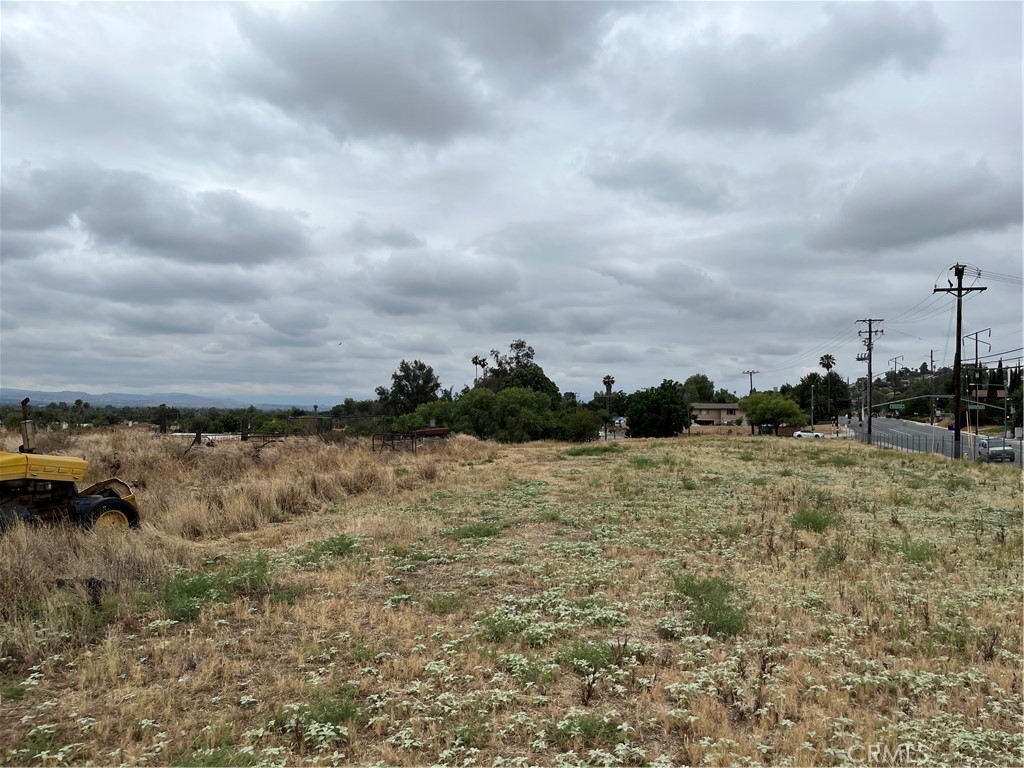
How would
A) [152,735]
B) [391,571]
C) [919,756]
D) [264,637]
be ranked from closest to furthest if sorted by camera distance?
[919,756]
[152,735]
[264,637]
[391,571]

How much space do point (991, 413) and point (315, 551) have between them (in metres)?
140

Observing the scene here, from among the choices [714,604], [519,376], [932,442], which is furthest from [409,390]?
[714,604]

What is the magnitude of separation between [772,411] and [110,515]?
99439 mm

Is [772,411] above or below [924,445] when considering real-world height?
above

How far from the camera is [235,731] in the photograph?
4648mm

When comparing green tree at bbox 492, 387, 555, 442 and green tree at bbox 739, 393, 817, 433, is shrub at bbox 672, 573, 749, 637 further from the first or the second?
green tree at bbox 739, 393, 817, 433

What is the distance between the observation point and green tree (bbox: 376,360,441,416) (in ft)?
329

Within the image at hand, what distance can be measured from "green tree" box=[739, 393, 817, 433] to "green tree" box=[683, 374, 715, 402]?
52.2m

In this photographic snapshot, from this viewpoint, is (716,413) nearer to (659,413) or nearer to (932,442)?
(659,413)

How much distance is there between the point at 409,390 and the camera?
100875 mm

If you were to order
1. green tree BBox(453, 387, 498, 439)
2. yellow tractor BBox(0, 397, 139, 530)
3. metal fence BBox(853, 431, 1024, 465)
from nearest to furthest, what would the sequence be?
yellow tractor BBox(0, 397, 139, 530) < metal fence BBox(853, 431, 1024, 465) < green tree BBox(453, 387, 498, 439)

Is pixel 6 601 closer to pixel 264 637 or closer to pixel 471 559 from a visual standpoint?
pixel 264 637

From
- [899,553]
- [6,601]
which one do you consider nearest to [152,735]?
[6,601]

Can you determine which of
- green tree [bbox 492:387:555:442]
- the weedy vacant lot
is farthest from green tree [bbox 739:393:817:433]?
the weedy vacant lot
